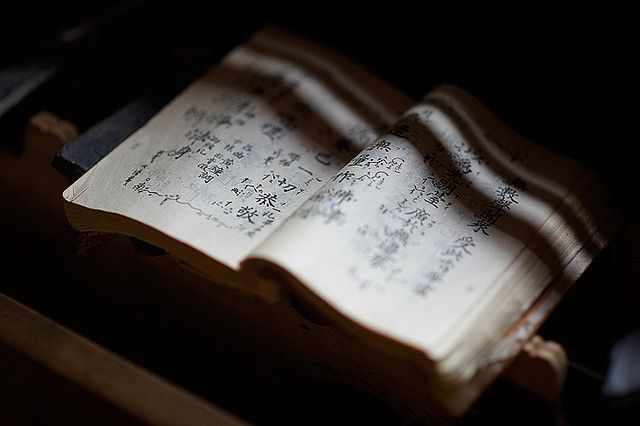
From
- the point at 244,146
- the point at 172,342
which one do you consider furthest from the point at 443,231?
the point at 172,342

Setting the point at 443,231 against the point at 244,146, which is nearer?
the point at 443,231

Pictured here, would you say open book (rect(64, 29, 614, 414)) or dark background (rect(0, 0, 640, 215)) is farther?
dark background (rect(0, 0, 640, 215))

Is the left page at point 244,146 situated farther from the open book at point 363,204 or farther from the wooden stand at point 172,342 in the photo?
the wooden stand at point 172,342

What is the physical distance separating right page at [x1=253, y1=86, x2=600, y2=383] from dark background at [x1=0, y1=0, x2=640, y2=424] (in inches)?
2.1

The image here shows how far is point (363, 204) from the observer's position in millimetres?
744

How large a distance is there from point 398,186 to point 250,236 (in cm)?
14

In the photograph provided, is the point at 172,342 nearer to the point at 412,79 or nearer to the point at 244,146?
the point at 244,146

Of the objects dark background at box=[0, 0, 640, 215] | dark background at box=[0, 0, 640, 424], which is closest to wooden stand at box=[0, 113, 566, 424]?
dark background at box=[0, 0, 640, 424]

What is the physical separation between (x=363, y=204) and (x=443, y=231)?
8 centimetres

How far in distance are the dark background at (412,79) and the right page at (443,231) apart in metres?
0.05

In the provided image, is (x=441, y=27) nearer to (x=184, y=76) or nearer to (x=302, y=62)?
(x=302, y=62)

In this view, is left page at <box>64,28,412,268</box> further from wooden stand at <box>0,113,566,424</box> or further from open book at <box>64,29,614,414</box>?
wooden stand at <box>0,113,566,424</box>

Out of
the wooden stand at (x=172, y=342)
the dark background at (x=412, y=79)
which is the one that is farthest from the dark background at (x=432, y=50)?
the wooden stand at (x=172, y=342)

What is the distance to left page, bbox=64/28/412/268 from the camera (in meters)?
0.77
